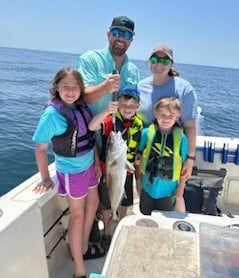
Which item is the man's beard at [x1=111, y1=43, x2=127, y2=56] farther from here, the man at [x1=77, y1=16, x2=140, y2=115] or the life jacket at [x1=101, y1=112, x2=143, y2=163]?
the life jacket at [x1=101, y1=112, x2=143, y2=163]

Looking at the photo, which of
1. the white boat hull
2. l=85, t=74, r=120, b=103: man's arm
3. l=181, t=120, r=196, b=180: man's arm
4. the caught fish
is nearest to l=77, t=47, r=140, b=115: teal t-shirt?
l=85, t=74, r=120, b=103: man's arm

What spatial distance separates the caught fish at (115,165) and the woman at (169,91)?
64 centimetres

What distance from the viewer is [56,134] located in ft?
8.24

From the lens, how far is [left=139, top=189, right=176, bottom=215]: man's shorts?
3047 millimetres

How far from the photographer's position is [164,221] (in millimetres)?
1912

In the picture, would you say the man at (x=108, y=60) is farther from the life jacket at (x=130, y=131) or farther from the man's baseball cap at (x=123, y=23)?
the life jacket at (x=130, y=131)

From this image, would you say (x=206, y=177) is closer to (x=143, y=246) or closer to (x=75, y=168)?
(x=75, y=168)

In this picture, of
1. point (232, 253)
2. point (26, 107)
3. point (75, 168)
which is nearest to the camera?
point (232, 253)

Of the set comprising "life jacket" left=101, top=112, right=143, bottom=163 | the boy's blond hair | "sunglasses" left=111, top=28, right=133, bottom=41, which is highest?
"sunglasses" left=111, top=28, right=133, bottom=41

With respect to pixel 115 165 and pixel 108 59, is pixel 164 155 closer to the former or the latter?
pixel 115 165

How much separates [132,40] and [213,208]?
6.54 feet

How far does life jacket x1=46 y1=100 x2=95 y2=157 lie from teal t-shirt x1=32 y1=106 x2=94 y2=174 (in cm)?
3

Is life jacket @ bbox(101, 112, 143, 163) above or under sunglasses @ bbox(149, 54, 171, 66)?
under

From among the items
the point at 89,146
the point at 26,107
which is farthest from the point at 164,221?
the point at 26,107
